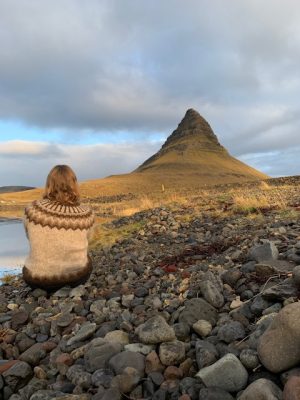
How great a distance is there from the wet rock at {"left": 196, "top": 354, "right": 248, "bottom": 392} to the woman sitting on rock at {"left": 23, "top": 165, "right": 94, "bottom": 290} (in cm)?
333

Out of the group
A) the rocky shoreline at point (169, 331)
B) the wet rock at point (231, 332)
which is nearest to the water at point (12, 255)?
the rocky shoreline at point (169, 331)

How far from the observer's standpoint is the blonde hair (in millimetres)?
5930

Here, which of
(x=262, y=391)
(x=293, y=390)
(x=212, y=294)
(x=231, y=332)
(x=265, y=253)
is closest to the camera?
(x=293, y=390)

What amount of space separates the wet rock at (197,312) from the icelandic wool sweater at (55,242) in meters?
2.29

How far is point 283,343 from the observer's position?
116 inches

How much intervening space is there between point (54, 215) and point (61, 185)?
0.43 meters

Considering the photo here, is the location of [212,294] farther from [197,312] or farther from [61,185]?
[61,185]

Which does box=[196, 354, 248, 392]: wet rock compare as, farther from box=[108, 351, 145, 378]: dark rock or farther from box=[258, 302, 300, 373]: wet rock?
box=[108, 351, 145, 378]: dark rock

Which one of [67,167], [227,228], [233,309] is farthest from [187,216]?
[233,309]

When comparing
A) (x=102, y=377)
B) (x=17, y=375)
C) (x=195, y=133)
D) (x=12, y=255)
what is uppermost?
(x=195, y=133)

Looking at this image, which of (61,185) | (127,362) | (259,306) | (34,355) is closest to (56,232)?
(61,185)

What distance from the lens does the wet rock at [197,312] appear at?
13.5 ft

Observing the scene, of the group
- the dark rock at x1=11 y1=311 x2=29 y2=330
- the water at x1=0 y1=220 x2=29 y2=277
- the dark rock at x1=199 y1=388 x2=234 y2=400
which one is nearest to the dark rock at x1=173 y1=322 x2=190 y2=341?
the dark rock at x1=199 y1=388 x2=234 y2=400

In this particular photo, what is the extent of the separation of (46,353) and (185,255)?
3.42 m
